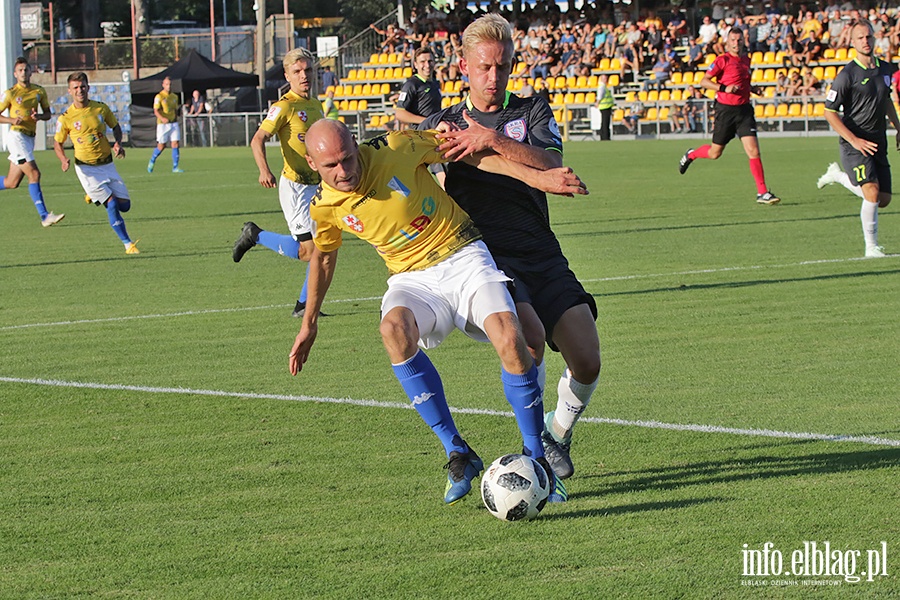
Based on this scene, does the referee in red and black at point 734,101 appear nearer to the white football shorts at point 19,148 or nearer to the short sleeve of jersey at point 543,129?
the white football shorts at point 19,148

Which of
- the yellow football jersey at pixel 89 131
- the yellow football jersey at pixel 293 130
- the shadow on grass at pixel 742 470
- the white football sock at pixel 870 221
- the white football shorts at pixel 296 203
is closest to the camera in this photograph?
the shadow on grass at pixel 742 470

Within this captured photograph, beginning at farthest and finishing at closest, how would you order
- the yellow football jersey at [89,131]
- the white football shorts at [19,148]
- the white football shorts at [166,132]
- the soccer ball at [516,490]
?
1. the white football shorts at [166,132]
2. the white football shorts at [19,148]
3. the yellow football jersey at [89,131]
4. the soccer ball at [516,490]

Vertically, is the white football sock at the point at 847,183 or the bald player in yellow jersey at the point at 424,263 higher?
the bald player in yellow jersey at the point at 424,263

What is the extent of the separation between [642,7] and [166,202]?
99.0 ft

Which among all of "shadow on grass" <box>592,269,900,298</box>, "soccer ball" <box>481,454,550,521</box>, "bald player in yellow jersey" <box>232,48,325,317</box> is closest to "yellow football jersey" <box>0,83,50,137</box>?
"bald player in yellow jersey" <box>232,48,325,317</box>

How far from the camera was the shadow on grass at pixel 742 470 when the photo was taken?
547 centimetres

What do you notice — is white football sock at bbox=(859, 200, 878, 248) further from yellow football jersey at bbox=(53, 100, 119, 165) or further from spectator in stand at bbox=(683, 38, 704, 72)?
spectator in stand at bbox=(683, 38, 704, 72)

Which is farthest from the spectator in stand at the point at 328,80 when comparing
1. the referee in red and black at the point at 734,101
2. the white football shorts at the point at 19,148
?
the referee in red and black at the point at 734,101

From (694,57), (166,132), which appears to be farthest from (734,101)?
(694,57)

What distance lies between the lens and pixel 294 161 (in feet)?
37.7

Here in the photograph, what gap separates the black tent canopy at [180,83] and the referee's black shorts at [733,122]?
3336 centimetres

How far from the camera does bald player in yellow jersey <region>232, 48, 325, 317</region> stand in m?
11.3

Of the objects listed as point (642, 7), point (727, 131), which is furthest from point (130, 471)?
point (642, 7)

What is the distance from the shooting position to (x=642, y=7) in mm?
49906
